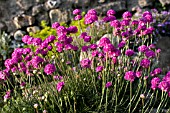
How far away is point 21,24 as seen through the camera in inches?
282

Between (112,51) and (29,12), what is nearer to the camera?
(112,51)

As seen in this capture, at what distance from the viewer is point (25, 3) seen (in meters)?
7.17

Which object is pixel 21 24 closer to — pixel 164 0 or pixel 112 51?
pixel 164 0

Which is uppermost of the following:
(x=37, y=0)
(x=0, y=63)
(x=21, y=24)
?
Answer: (x=37, y=0)

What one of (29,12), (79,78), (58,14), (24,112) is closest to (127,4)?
(58,14)

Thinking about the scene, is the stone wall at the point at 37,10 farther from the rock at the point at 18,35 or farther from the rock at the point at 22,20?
the rock at the point at 18,35

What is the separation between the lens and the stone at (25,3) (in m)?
7.16

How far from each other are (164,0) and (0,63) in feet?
12.6

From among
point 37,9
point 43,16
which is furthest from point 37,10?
point 43,16

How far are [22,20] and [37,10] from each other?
1.28 ft

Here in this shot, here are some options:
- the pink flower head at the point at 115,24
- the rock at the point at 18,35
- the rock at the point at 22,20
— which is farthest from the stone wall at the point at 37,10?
the pink flower head at the point at 115,24

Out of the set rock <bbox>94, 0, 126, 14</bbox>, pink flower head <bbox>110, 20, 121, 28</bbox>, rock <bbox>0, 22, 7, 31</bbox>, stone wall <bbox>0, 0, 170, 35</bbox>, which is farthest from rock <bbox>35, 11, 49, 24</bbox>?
pink flower head <bbox>110, 20, 121, 28</bbox>

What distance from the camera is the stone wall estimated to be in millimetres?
7160

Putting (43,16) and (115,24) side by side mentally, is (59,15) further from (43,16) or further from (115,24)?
(115,24)
